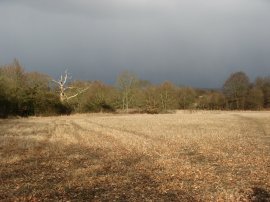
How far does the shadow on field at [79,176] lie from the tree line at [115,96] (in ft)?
155

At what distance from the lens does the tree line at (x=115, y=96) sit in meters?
75.7

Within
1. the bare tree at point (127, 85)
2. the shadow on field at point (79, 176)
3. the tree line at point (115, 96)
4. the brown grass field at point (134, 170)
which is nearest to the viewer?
the shadow on field at point (79, 176)

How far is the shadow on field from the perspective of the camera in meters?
15.3

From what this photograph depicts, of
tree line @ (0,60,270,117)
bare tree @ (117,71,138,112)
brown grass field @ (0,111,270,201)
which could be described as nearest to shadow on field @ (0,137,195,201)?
brown grass field @ (0,111,270,201)

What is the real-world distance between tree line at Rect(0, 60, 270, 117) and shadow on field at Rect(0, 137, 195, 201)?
47.3 meters

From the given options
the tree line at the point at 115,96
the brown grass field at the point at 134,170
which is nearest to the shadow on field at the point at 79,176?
the brown grass field at the point at 134,170

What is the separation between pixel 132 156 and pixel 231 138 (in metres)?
13.3

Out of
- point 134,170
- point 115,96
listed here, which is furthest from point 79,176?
point 115,96

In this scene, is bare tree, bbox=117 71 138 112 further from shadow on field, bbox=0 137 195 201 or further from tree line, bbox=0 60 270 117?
shadow on field, bbox=0 137 195 201

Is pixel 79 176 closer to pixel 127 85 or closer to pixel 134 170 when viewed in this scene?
pixel 134 170

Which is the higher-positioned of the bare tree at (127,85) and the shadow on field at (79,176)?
the bare tree at (127,85)

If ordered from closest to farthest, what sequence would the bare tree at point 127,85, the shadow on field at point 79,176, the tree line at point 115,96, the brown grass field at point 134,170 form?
the shadow on field at point 79,176, the brown grass field at point 134,170, the tree line at point 115,96, the bare tree at point 127,85

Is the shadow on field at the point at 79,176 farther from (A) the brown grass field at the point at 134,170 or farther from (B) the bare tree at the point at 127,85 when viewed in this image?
(B) the bare tree at the point at 127,85

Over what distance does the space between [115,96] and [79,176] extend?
282ft
